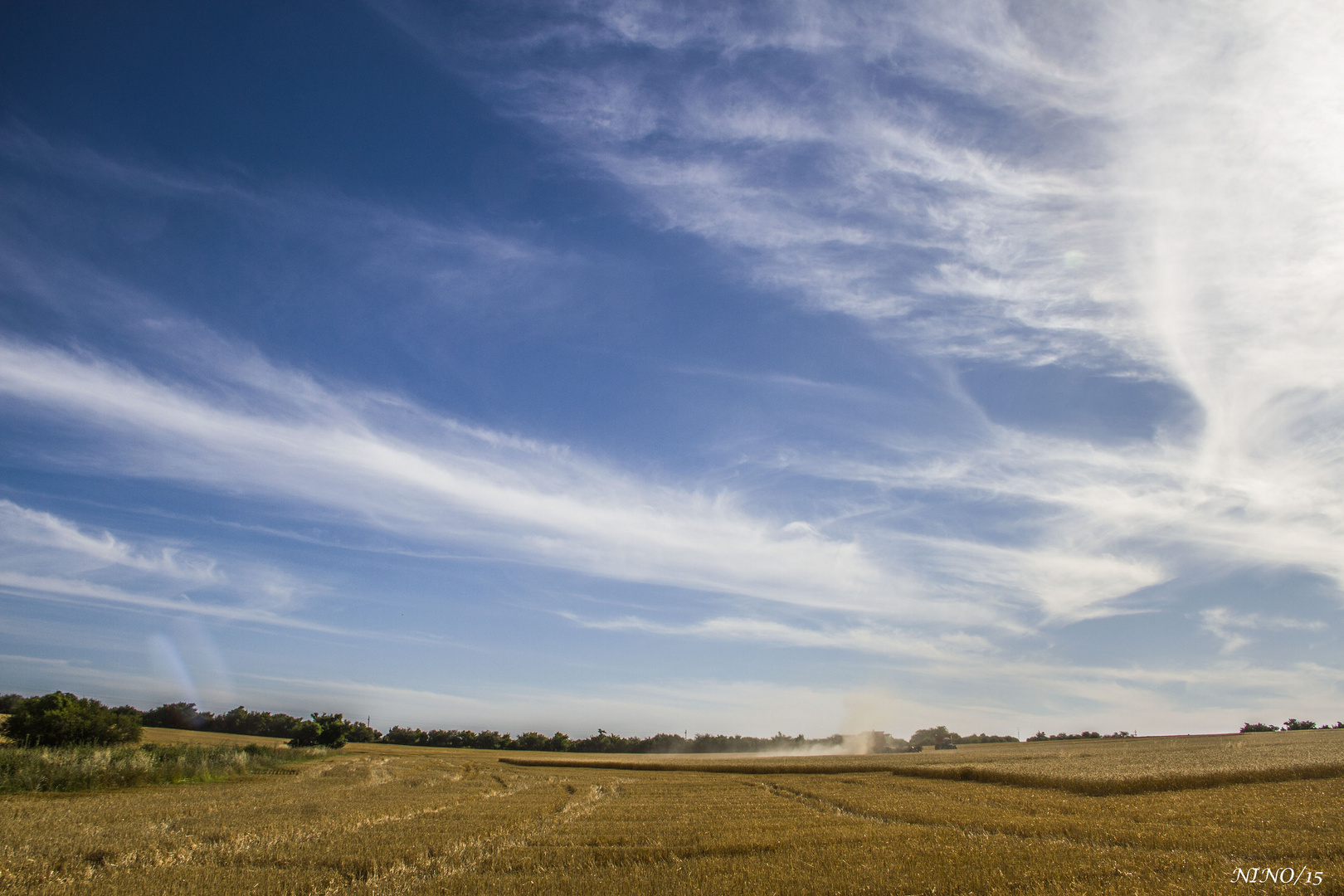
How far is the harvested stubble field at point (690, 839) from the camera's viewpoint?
38.2 ft

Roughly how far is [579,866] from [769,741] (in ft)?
390

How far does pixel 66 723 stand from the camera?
33719 mm

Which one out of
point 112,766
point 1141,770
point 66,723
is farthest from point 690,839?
point 66,723

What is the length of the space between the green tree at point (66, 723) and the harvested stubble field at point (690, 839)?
11185 mm

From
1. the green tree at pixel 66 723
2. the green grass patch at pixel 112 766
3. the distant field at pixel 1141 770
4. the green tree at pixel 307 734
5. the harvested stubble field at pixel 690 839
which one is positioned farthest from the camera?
the green tree at pixel 307 734

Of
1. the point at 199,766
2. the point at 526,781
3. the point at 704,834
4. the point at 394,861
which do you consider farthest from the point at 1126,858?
the point at 199,766

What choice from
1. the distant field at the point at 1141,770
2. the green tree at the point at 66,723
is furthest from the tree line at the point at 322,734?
the distant field at the point at 1141,770

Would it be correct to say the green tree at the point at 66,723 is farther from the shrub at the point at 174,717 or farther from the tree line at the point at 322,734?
the shrub at the point at 174,717

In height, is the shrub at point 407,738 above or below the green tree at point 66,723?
below

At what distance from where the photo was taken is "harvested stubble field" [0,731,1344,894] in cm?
1165

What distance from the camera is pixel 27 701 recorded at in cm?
3519

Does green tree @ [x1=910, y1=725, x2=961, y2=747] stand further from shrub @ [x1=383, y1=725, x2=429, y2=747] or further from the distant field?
shrub @ [x1=383, y1=725, x2=429, y2=747]

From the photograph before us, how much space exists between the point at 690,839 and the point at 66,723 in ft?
125

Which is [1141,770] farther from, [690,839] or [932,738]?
[932,738]
